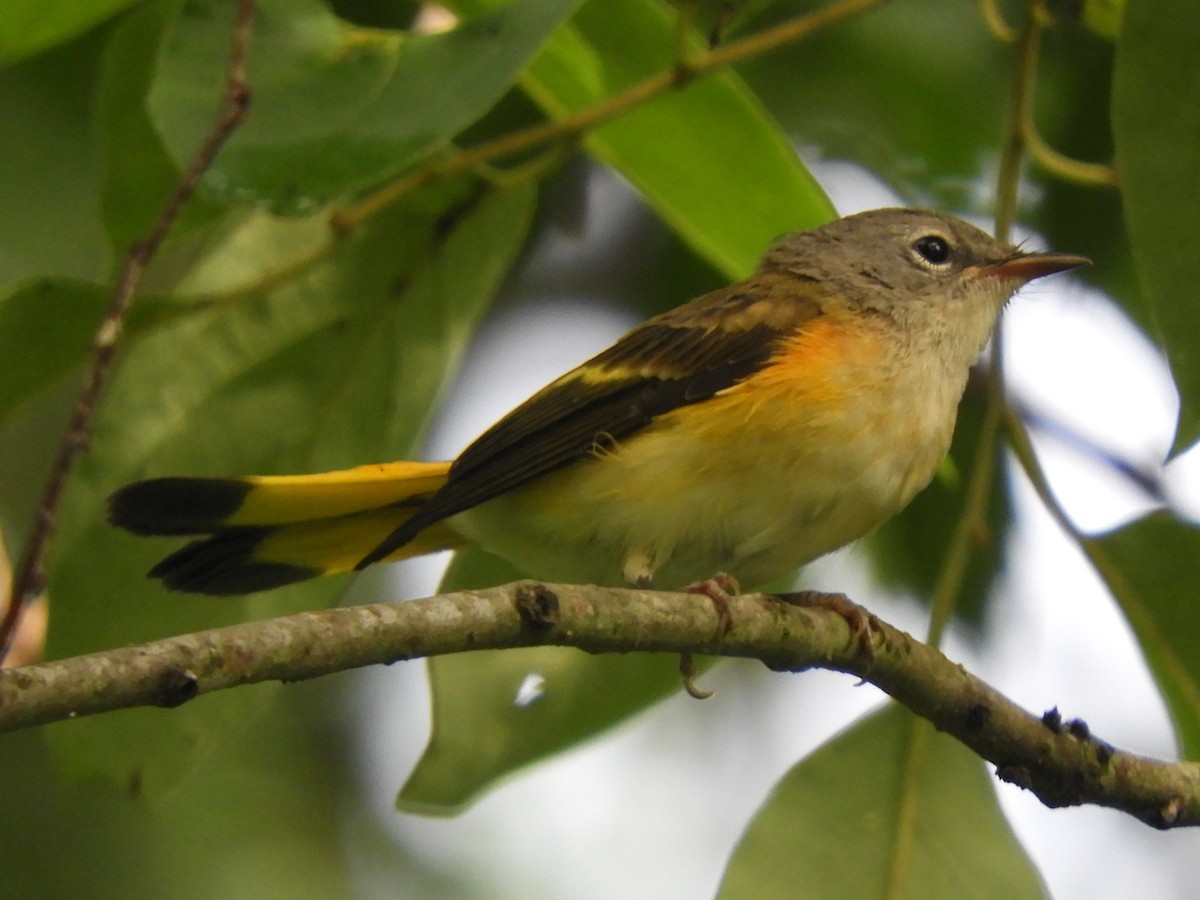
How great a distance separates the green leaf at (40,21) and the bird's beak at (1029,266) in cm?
184

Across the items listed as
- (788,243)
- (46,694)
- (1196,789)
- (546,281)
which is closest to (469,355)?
(546,281)

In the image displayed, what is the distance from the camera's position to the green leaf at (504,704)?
2.83m

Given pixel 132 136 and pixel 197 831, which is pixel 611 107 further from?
pixel 197 831

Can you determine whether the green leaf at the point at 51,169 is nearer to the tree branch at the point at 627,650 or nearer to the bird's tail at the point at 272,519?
the bird's tail at the point at 272,519

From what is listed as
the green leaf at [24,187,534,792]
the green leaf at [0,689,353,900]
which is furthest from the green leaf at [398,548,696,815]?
the green leaf at [0,689,353,900]

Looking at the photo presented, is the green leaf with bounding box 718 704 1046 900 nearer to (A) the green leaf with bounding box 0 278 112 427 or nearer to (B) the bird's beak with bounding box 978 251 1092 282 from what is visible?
(B) the bird's beak with bounding box 978 251 1092 282

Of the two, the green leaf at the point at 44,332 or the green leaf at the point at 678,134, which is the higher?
the green leaf at the point at 678,134

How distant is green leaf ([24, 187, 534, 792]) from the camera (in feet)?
8.88

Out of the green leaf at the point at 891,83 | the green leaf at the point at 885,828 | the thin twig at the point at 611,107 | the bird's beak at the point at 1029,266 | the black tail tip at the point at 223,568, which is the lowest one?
the green leaf at the point at 885,828

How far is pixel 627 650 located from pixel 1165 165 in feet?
3.39

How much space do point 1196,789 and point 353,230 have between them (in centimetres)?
169

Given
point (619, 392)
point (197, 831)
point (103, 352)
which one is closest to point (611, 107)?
point (619, 392)

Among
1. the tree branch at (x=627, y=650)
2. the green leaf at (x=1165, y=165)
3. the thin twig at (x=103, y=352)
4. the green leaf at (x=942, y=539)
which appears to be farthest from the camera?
the green leaf at (x=942, y=539)

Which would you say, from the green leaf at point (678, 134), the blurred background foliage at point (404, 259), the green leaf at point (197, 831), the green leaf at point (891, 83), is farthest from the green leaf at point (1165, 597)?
the green leaf at point (197, 831)
